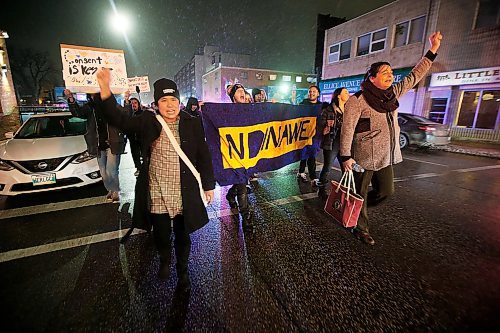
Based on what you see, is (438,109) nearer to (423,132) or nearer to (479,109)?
(479,109)

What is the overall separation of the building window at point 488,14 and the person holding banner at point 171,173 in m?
17.3

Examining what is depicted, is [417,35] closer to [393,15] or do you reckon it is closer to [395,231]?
[393,15]

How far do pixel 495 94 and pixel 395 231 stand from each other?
46.7 feet

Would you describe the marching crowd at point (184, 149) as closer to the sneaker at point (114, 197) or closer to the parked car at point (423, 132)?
the sneaker at point (114, 197)

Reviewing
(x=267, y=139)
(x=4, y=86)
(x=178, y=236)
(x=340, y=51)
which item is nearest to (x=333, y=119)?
(x=267, y=139)

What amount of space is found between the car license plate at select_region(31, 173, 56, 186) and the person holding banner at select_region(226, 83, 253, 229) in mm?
3071

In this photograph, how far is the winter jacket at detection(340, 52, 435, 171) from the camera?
3.10m

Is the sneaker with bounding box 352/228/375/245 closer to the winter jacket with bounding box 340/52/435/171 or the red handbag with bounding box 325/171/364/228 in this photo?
the red handbag with bounding box 325/171/364/228

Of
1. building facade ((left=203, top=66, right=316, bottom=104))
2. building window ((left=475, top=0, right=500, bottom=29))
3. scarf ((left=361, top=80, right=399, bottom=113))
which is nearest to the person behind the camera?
scarf ((left=361, top=80, right=399, bottom=113))

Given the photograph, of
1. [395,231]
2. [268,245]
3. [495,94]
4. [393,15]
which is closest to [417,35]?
[393,15]

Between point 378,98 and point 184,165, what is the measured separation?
7.82 feet

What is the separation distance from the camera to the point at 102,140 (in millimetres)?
4543

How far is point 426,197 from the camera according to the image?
16.5 feet

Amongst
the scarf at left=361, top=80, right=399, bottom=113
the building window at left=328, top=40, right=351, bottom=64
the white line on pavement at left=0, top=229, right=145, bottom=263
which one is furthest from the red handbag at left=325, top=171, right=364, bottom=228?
the building window at left=328, top=40, right=351, bottom=64
